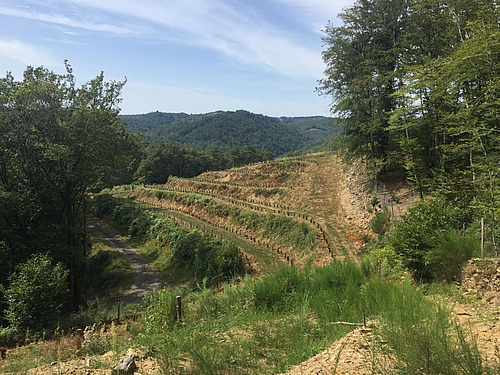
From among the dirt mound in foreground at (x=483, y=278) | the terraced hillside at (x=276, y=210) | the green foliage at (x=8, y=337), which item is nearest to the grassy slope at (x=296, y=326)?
the dirt mound in foreground at (x=483, y=278)

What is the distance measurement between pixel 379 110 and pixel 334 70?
6257mm

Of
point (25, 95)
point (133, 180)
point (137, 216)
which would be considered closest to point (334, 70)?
point (25, 95)

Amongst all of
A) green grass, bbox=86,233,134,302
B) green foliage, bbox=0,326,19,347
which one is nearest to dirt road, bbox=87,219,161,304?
green grass, bbox=86,233,134,302

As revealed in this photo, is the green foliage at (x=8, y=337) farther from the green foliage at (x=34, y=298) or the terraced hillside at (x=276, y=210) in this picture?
the terraced hillside at (x=276, y=210)

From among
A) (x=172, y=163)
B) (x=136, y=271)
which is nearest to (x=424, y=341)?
(x=136, y=271)

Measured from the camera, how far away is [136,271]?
77.8 ft

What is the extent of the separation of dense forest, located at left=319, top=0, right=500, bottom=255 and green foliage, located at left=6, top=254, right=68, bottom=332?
15.5 metres

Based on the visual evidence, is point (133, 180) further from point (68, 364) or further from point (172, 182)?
point (68, 364)

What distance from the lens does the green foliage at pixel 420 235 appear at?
8.16 metres

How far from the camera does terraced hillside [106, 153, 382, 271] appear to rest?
64.1 feet

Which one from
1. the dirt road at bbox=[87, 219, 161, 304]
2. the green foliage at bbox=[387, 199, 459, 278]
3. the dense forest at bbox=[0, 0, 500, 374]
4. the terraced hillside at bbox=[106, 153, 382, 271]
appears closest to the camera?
the dense forest at bbox=[0, 0, 500, 374]

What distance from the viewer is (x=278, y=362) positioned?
494 cm

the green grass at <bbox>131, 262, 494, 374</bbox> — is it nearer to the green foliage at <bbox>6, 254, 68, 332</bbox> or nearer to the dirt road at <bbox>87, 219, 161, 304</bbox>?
the green foliage at <bbox>6, 254, 68, 332</bbox>

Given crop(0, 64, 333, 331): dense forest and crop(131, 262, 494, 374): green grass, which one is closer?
crop(131, 262, 494, 374): green grass
